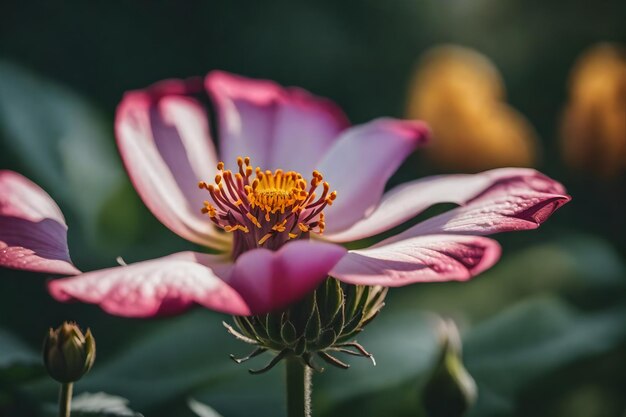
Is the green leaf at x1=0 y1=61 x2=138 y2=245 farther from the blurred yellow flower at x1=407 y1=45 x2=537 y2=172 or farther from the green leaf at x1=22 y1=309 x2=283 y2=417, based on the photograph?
the blurred yellow flower at x1=407 y1=45 x2=537 y2=172

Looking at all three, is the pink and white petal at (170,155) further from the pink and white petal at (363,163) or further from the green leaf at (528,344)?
the green leaf at (528,344)

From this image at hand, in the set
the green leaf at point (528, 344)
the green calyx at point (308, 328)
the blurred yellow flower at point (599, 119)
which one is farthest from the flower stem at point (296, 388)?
the blurred yellow flower at point (599, 119)

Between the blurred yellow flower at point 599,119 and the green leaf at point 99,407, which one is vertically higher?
the blurred yellow flower at point 599,119

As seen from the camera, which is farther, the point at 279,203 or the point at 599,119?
the point at 599,119

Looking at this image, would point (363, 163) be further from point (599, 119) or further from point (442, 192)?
point (599, 119)

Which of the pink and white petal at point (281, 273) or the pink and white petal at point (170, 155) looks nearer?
the pink and white petal at point (281, 273)

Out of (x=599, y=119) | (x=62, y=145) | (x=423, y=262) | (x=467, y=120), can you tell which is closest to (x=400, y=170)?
(x=467, y=120)
